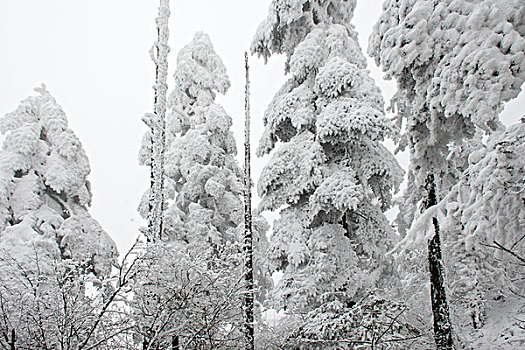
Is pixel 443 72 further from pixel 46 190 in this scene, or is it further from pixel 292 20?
pixel 46 190

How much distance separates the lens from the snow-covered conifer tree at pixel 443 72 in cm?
409

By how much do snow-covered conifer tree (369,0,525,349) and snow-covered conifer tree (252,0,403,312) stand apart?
9.97ft

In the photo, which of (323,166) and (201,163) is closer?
(323,166)

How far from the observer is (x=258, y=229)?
18891 millimetres

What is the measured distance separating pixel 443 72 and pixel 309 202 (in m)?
5.49

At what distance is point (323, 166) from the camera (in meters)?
10.2

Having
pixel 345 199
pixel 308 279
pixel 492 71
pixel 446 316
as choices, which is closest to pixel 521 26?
pixel 492 71

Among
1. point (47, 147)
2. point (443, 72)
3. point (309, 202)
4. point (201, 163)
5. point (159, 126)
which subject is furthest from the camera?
point (201, 163)

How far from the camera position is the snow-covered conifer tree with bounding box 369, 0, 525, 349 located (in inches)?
161

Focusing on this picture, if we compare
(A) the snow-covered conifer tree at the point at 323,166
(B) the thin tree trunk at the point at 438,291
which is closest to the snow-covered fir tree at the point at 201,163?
(A) the snow-covered conifer tree at the point at 323,166

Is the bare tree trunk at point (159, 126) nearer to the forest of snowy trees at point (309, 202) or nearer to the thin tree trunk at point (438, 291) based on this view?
the forest of snowy trees at point (309, 202)

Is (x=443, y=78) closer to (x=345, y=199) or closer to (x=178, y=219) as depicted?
(x=345, y=199)

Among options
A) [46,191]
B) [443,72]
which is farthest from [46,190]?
[443,72]

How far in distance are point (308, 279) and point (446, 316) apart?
3.57 m
